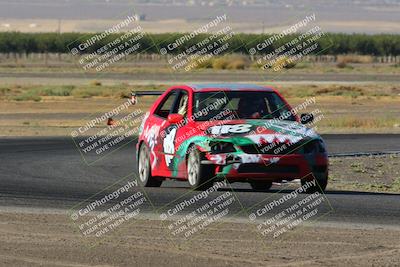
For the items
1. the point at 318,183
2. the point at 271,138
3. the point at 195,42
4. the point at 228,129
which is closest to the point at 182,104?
the point at 228,129

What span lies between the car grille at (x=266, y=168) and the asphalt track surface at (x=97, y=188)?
0.34 m

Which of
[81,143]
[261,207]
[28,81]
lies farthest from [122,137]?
[28,81]

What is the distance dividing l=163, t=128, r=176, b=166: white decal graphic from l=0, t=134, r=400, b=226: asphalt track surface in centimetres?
46

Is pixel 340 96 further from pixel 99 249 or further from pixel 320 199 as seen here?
pixel 99 249

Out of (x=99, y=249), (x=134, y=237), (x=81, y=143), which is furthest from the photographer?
(x=81, y=143)

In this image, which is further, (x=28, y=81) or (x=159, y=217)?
(x=28, y=81)

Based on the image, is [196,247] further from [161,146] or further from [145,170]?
[145,170]

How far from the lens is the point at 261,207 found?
48.8 feet

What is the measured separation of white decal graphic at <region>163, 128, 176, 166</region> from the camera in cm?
1730

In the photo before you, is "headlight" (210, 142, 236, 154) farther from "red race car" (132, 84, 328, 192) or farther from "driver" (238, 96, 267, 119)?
"driver" (238, 96, 267, 119)

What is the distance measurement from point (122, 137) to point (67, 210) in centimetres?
1830

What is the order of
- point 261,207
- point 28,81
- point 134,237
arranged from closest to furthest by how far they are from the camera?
point 134,237, point 261,207, point 28,81

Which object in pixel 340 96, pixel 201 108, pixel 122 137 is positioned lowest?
pixel 340 96

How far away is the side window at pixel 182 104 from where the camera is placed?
690 inches
